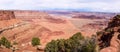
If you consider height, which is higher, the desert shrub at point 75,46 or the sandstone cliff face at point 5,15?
the desert shrub at point 75,46

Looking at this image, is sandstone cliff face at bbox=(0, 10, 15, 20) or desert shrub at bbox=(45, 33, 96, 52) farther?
sandstone cliff face at bbox=(0, 10, 15, 20)

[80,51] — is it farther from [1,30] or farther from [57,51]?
[1,30]

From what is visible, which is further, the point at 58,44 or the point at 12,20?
the point at 12,20

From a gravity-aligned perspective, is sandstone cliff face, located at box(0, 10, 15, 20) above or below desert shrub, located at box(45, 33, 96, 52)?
below

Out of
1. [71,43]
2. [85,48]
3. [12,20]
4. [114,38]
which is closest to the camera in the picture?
[114,38]

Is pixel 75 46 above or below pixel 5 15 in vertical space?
above

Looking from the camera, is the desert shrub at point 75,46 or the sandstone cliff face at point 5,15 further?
the sandstone cliff face at point 5,15

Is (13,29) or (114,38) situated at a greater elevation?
(114,38)

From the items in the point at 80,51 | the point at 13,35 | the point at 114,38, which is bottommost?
the point at 13,35

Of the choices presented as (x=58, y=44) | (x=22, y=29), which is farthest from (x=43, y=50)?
(x=22, y=29)

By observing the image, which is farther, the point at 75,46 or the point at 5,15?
the point at 5,15

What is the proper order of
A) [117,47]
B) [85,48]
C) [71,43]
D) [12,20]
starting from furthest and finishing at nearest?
[12,20] < [71,43] < [85,48] < [117,47]
